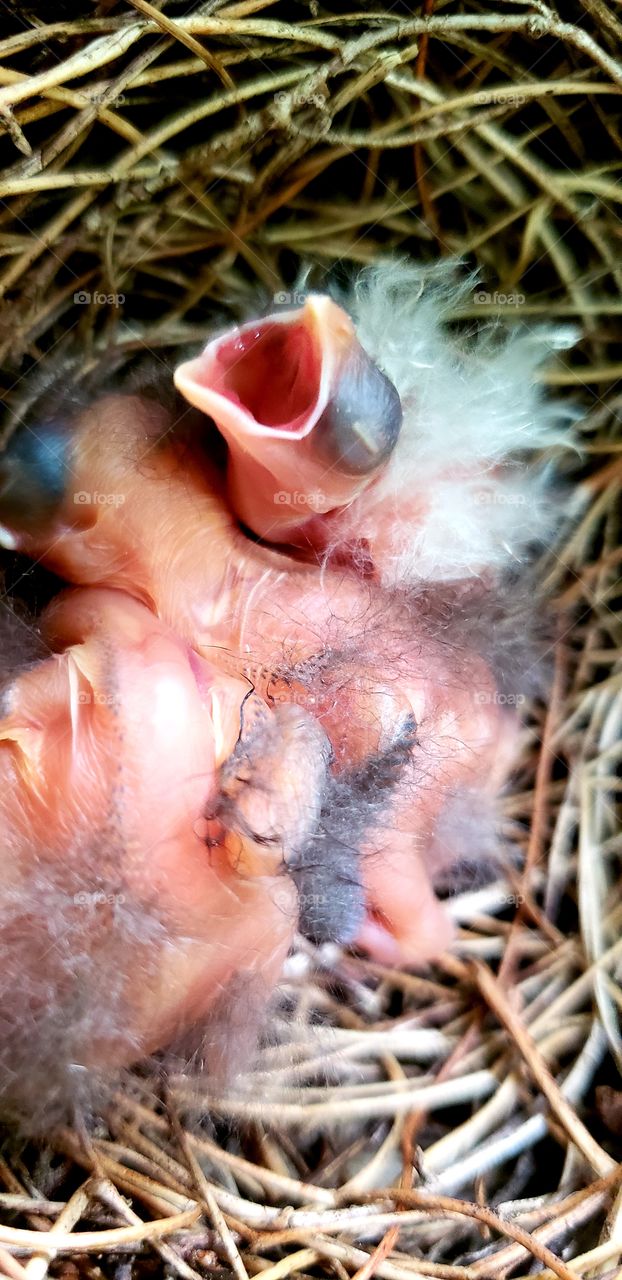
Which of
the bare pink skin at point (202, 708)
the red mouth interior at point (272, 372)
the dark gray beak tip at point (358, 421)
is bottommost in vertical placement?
the bare pink skin at point (202, 708)

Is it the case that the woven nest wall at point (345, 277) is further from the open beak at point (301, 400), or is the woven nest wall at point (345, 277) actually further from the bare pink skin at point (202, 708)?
the open beak at point (301, 400)

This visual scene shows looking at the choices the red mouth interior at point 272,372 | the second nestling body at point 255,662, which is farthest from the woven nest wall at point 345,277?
the red mouth interior at point 272,372

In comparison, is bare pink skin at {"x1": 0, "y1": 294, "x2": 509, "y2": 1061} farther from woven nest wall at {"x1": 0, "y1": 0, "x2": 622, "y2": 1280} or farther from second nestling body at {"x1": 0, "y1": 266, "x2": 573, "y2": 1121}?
woven nest wall at {"x1": 0, "y1": 0, "x2": 622, "y2": 1280}

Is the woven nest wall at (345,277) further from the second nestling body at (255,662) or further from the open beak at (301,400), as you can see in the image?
the open beak at (301,400)

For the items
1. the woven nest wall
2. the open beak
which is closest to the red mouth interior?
the open beak

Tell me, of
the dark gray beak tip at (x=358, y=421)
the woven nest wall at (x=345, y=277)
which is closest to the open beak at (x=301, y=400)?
the dark gray beak tip at (x=358, y=421)

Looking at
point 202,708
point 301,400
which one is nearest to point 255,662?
point 202,708

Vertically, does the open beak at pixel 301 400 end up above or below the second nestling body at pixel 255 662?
above
